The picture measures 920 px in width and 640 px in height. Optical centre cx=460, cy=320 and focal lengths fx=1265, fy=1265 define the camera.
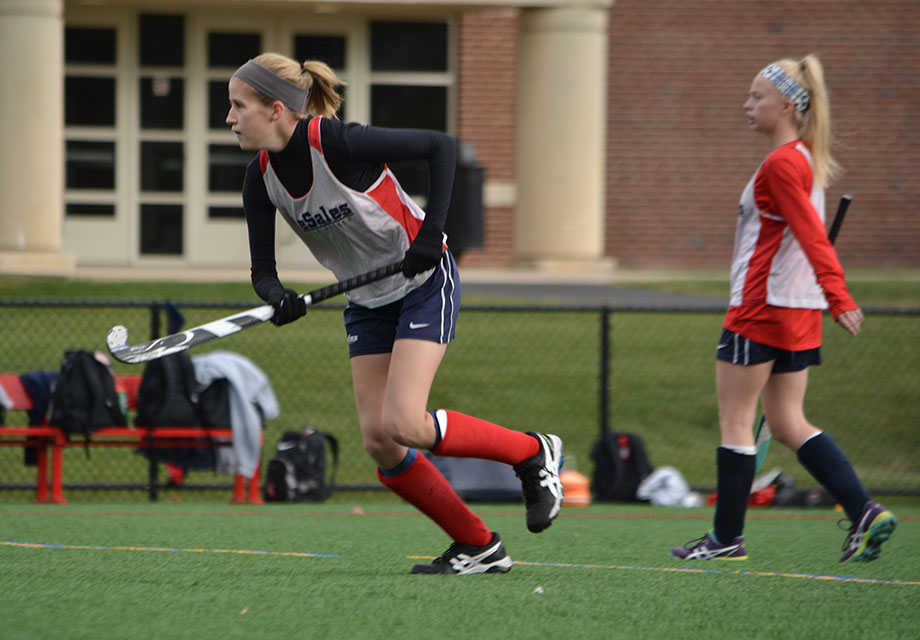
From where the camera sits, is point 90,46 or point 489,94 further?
point 489,94

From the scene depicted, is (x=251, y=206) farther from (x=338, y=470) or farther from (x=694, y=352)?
(x=694, y=352)

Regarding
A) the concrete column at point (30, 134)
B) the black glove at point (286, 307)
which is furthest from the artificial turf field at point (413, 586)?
the concrete column at point (30, 134)

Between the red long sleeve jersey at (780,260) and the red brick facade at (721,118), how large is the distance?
1251 cm

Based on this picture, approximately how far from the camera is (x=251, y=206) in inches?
170

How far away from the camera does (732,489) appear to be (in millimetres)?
4855

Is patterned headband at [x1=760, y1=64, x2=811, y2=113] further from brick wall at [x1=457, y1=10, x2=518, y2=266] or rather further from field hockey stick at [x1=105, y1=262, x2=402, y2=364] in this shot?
brick wall at [x1=457, y1=10, x2=518, y2=266]

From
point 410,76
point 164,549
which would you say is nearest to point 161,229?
point 410,76

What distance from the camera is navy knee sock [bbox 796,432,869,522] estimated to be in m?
4.81

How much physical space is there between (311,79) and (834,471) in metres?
2.46

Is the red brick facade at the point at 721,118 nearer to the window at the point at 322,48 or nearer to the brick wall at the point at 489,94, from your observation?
the brick wall at the point at 489,94

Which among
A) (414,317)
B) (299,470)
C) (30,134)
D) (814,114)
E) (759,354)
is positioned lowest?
(299,470)

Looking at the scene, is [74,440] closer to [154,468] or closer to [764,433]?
[154,468]

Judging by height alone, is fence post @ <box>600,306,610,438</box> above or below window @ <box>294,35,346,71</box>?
below

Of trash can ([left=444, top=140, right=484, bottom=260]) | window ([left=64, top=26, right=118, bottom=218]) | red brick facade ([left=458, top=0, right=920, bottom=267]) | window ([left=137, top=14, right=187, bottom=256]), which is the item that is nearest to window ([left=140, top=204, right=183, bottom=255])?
window ([left=137, top=14, right=187, bottom=256])
